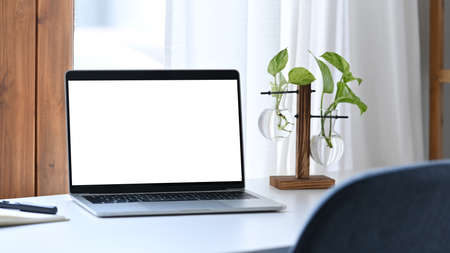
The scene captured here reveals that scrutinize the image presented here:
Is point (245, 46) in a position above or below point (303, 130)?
above

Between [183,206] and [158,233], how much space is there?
17cm

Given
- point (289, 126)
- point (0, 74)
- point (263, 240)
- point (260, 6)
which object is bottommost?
point (263, 240)

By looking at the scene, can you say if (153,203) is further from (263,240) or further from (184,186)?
(263,240)

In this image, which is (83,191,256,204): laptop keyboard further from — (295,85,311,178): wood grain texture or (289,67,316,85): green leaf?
(289,67,316,85): green leaf

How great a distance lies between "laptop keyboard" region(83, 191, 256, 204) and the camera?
1258 mm

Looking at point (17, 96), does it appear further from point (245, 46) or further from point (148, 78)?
point (245, 46)

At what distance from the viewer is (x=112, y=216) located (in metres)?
1.15

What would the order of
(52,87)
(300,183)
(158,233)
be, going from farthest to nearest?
1. (52,87)
2. (300,183)
3. (158,233)

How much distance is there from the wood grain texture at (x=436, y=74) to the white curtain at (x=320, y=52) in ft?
0.41

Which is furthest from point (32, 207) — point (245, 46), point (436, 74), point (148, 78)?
point (436, 74)

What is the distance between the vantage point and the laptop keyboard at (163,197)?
1258 mm

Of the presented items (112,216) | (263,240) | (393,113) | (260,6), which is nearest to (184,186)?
(112,216)

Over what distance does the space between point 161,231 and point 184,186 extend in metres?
0.30

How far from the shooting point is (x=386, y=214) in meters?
0.65
